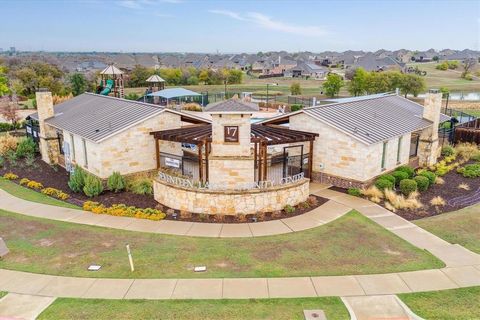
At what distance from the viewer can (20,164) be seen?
26.3m

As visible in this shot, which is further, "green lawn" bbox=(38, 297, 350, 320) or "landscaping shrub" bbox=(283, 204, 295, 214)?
"landscaping shrub" bbox=(283, 204, 295, 214)

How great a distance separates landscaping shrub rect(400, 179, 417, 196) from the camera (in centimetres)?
1948

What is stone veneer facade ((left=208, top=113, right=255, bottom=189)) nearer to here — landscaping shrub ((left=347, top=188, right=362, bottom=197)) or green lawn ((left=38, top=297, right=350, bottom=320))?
landscaping shrub ((left=347, top=188, right=362, bottom=197))

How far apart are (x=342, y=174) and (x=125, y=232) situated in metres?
11.7

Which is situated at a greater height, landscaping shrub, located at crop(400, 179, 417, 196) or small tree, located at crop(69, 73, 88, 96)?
small tree, located at crop(69, 73, 88, 96)

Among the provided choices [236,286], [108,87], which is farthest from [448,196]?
[108,87]

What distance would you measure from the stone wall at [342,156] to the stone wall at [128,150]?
801 centimetres

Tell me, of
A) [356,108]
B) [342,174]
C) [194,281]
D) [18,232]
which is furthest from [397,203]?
[18,232]

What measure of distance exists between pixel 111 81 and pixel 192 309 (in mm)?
36449

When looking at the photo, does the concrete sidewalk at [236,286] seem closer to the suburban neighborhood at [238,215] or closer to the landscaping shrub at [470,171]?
the suburban neighborhood at [238,215]

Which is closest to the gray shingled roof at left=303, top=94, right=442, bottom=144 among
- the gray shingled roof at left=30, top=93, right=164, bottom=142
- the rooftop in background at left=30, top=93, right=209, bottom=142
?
the rooftop in background at left=30, top=93, right=209, bottom=142

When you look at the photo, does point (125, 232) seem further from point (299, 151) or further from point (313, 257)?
point (299, 151)

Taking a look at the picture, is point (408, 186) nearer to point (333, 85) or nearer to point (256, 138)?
point (256, 138)

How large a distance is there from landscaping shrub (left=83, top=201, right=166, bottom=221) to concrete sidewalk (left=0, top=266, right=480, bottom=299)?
5413 millimetres
